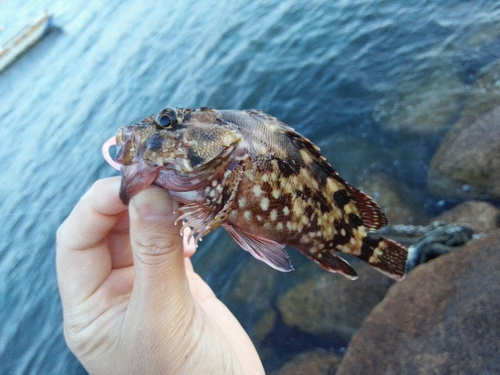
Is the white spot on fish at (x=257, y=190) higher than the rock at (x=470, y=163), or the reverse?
the white spot on fish at (x=257, y=190)

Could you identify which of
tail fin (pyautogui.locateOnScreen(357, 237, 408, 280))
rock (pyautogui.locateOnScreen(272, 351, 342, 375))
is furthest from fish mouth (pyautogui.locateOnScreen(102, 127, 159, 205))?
rock (pyautogui.locateOnScreen(272, 351, 342, 375))

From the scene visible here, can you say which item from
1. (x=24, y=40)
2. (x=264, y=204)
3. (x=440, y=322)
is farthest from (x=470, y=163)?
(x=24, y=40)

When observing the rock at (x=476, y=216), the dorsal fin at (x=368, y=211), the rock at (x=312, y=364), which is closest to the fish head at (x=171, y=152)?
the dorsal fin at (x=368, y=211)

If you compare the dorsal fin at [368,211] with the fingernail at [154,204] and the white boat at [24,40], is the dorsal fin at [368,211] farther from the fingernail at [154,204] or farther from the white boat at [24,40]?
the white boat at [24,40]

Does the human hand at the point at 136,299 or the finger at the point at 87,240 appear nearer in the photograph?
the human hand at the point at 136,299

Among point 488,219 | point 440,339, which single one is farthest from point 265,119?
point 488,219

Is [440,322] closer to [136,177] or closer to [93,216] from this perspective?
[136,177]
